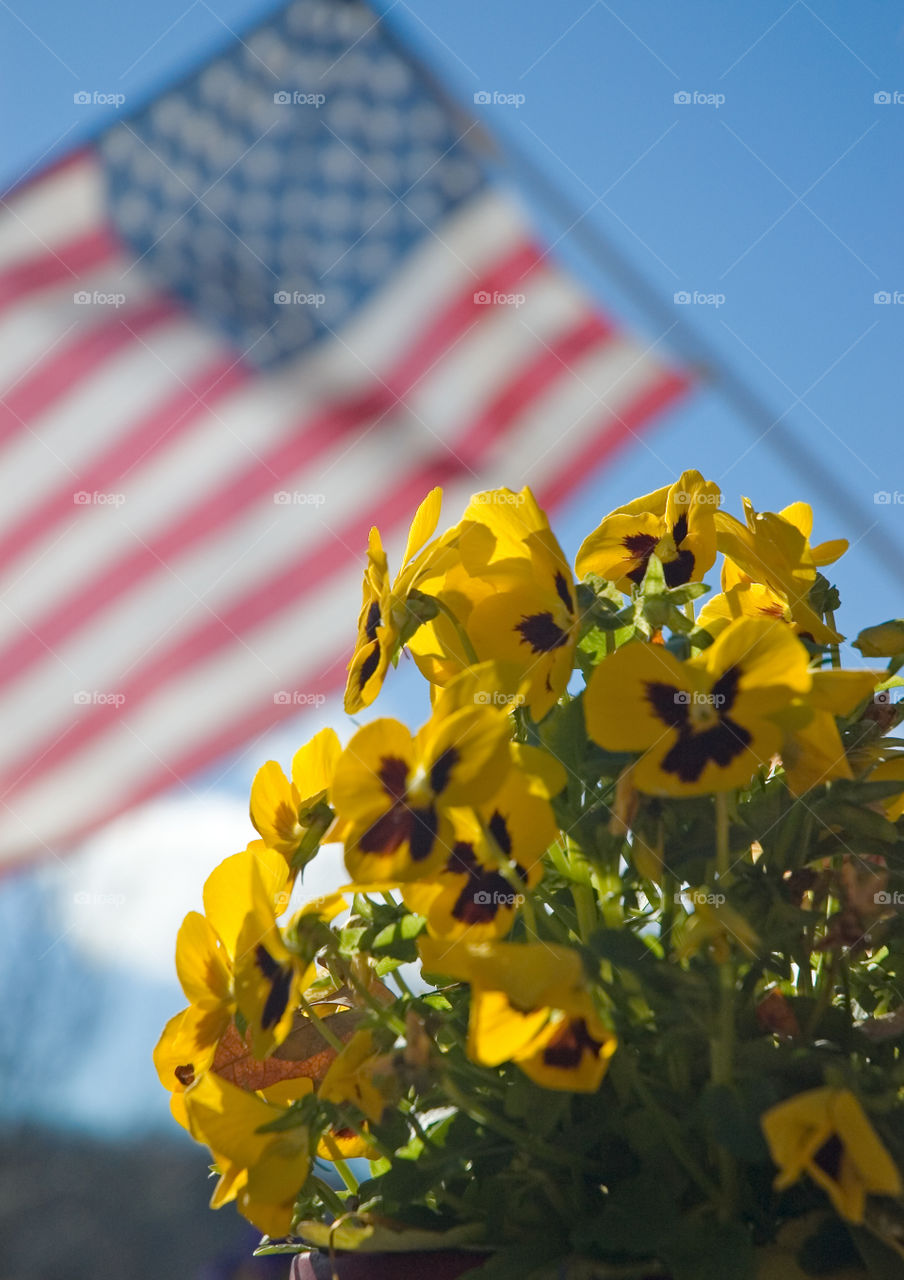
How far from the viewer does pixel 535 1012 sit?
324mm

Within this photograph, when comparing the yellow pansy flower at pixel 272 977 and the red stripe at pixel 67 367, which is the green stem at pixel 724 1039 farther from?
the red stripe at pixel 67 367

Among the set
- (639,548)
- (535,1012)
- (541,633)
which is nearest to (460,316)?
(639,548)

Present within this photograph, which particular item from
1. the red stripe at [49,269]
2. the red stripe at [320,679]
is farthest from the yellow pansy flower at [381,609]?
the red stripe at [49,269]

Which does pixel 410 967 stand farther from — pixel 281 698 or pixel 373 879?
pixel 281 698

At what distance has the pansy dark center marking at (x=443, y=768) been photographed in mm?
315

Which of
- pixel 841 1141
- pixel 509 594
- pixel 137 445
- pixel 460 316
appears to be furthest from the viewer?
pixel 460 316

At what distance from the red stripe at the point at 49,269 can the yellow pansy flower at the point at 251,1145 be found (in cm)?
190

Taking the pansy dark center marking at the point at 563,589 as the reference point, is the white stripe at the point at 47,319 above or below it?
above

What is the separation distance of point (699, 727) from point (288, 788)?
0.61 feet

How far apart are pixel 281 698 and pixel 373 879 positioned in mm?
1702

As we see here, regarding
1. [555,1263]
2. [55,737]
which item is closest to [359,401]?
[55,737]

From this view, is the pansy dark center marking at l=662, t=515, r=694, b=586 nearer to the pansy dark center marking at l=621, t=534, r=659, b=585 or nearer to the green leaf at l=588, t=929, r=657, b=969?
the pansy dark center marking at l=621, t=534, r=659, b=585

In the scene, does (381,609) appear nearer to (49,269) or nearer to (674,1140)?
(674,1140)

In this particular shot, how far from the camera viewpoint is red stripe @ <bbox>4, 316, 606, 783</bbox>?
6.37 feet
